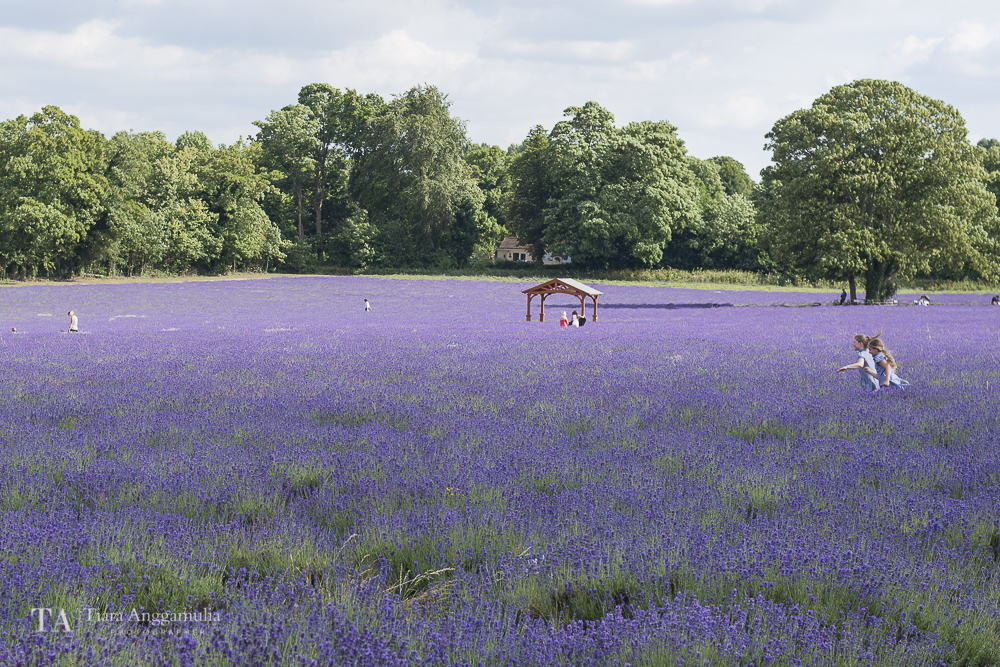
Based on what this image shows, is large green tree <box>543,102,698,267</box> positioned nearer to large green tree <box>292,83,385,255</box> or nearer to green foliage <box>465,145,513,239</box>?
green foliage <box>465,145,513,239</box>

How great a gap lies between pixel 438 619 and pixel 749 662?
107 centimetres

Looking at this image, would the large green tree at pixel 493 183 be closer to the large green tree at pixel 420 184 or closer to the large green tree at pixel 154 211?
the large green tree at pixel 420 184

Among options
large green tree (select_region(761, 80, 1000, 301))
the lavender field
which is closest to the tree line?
large green tree (select_region(761, 80, 1000, 301))

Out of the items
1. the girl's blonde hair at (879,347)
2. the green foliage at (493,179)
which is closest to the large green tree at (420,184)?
the green foliage at (493,179)

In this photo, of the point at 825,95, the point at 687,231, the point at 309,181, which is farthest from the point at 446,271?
the point at 825,95

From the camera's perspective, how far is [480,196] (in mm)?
74500

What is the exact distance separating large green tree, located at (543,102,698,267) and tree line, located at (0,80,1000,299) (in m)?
0.18

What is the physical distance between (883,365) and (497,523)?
275 inches

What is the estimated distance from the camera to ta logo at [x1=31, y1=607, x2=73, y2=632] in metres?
2.30

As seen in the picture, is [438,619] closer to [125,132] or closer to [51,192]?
[51,192]

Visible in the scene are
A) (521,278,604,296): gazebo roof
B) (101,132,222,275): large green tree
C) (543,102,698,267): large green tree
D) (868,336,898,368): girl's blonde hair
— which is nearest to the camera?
(868,336,898,368): girl's blonde hair

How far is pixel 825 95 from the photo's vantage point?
37.0m

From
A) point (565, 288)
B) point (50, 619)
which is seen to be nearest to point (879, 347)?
Answer: point (50, 619)

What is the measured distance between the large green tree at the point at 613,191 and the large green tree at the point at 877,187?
Answer: 81.7ft
